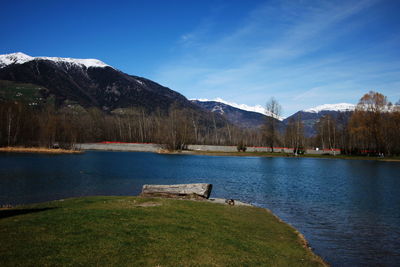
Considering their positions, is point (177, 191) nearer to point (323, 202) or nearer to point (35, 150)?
point (323, 202)

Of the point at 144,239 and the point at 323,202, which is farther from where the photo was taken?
the point at 323,202

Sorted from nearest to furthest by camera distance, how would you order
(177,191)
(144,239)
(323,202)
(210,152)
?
(144,239)
(177,191)
(323,202)
(210,152)

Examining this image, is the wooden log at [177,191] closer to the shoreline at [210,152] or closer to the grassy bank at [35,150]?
the grassy bank at [35,150]

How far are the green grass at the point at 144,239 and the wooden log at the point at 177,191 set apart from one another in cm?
552

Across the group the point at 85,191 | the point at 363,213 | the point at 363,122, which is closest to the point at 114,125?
the point at 363,122

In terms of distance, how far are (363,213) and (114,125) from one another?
18519 cm

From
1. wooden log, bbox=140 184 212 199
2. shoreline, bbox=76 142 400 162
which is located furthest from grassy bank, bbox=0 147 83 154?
wooden log, bbox=140 184 212 199

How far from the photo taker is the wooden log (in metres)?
23.7

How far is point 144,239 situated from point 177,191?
490 inches

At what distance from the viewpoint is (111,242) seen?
10.7 metres

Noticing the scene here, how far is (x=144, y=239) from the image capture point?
1145 cm

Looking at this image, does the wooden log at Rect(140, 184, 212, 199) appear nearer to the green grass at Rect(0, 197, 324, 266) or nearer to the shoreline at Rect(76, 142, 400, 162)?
the green grass at Rect(0, 197, 324, 266)

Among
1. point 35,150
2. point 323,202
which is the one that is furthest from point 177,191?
point 35,150

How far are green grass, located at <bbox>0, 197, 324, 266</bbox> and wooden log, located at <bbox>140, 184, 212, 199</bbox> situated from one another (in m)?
5.52
